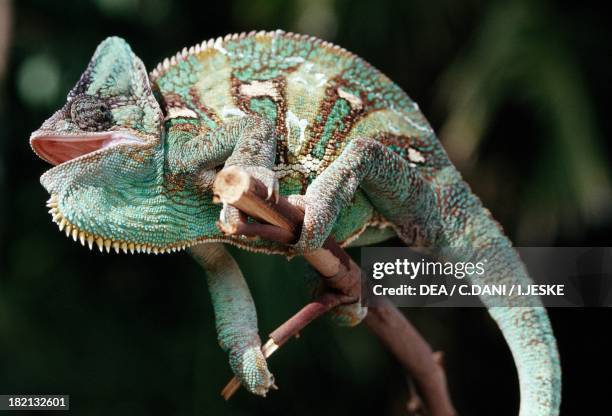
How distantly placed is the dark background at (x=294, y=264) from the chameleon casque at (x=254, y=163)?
2.47 m

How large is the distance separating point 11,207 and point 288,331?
4.11 m

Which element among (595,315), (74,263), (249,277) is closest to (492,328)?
(595,315)

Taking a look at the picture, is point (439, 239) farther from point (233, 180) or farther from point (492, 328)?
point (492, 328)

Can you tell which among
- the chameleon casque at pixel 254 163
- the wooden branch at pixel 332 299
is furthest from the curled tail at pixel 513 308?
the wooden branch at pixel 332 299

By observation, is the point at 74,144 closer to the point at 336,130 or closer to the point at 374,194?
the point at 336,130

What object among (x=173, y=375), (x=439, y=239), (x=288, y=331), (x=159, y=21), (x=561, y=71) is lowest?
(x=288, y=331)

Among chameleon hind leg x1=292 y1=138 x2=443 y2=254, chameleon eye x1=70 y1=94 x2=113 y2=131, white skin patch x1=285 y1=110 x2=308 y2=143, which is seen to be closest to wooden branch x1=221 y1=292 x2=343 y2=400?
chameleon hind leg x1=292 y1=138 x2=443 y2=254

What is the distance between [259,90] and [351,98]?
11.3 inches

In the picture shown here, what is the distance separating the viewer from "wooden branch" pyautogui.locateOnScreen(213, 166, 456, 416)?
1719mm

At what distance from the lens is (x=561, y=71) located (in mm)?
4984

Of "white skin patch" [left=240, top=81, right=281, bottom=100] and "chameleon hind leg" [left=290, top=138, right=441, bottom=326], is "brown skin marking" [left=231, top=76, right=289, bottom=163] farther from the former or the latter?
"chameleon hind leg" [left=290, top=138, right=441, bottom=326]

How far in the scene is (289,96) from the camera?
2326 millimetres

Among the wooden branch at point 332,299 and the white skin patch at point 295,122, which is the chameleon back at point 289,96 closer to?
the white skin patch at point 295,122

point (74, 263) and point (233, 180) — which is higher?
point (74, 263)
